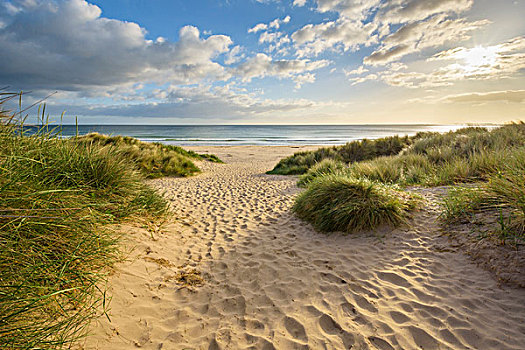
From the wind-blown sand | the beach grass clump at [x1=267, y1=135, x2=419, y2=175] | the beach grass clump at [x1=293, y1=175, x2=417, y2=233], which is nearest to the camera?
the wind-blown sand

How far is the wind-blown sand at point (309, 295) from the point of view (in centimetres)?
231

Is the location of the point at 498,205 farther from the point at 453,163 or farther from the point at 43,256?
the point at 43,256

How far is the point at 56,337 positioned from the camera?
1832mm

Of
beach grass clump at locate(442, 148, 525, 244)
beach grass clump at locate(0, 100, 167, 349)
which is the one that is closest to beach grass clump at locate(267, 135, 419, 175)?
beach grass clump at locate(442, 148, 525, 244)

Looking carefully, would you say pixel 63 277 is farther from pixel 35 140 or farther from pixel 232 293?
pixel 35 140

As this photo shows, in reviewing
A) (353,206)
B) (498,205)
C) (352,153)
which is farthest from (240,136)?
(498,205)

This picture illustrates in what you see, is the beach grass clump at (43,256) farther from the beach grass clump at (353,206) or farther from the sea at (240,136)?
the beach grass clump at (353,206)

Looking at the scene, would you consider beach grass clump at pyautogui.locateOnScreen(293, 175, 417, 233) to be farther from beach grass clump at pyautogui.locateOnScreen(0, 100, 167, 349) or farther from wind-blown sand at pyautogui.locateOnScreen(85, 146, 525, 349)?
beach grass clump at pyautogui.locateOnScreen(0, 100, 167, 349)

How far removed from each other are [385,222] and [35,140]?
6007 millimetres

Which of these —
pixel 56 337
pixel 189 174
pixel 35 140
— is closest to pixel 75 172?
pixel 35 140

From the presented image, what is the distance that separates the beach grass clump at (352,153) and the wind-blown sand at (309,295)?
33.1ft

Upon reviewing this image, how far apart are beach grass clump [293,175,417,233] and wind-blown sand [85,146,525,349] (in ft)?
0.84

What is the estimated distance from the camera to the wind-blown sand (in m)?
2.31

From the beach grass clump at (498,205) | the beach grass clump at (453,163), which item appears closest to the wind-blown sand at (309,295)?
the beach grass clump at (498,205)
